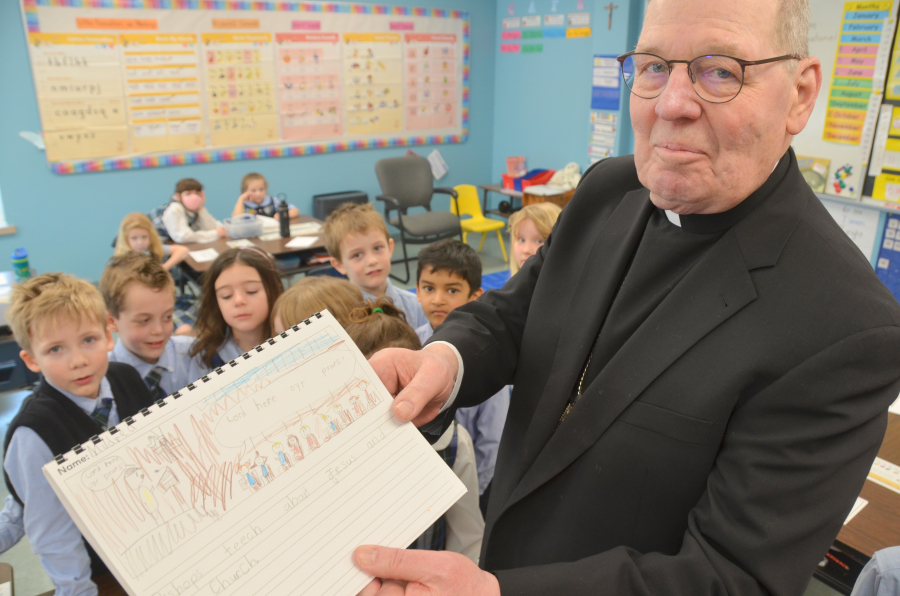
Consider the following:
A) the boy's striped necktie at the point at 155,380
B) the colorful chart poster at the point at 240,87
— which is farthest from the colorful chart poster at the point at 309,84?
the boy's striped necktie at the point at 155,380

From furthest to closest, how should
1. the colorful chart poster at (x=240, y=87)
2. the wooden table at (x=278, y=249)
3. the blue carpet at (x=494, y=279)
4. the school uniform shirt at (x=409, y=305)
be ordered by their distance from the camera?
the colorful chart poster at (x=240, y=87)
the blue carpet at (x=494, y=279)
the wooden table at (x=278, y=249)
the school uniform shirt at (x=409, y=305)

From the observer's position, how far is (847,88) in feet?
12.7

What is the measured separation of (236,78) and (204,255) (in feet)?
8.74

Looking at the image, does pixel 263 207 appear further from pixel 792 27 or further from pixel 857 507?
pixel 792 27

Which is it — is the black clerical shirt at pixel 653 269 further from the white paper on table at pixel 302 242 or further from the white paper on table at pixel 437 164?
the white paper on table at pixel 437 164

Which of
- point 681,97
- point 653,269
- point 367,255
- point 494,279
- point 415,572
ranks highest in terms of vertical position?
point 681,97

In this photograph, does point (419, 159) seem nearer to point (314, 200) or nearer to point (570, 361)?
point (314, 200)

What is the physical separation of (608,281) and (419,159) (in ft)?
17.2

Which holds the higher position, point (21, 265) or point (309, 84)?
point (309, 84)

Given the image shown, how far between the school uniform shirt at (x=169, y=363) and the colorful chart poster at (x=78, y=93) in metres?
3.69

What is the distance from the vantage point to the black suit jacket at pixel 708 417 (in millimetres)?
708

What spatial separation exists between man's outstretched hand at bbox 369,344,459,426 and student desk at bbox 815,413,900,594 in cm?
118

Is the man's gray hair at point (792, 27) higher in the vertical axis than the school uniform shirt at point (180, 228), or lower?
higher

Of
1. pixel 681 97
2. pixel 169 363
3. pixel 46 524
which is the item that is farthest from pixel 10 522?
pixel 681 97
